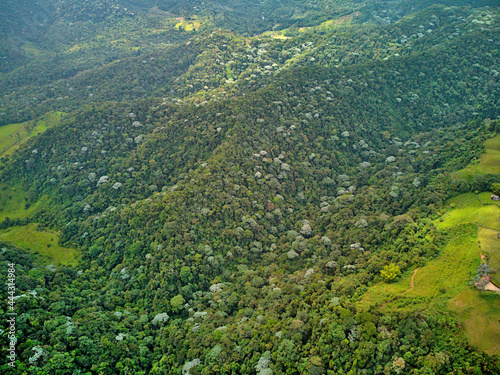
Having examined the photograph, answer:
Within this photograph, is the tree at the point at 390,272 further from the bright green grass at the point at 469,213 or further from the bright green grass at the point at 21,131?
the bright green grass at the point at 21,131

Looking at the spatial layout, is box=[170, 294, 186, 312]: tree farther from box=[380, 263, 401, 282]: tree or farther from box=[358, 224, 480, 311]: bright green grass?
box=[380, 263, 401, 282]: tree

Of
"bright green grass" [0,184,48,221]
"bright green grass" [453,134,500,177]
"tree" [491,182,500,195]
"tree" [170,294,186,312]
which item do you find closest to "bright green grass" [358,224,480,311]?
"tree" [491,182,500,195]

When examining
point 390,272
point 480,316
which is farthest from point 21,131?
point 480,316

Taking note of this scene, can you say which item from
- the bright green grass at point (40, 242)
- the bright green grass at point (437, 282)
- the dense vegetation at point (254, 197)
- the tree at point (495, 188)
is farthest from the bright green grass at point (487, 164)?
the bright green grass at point (40, 242)

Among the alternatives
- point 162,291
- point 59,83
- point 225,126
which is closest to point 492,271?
point 162,291

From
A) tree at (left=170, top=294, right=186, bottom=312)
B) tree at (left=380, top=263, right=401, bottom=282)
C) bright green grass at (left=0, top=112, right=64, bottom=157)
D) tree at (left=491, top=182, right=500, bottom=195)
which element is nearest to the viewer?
tree at (left=380, top=263, right=401, bottom=282)

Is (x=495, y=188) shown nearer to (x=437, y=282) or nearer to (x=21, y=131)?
(x=437, y=282)
